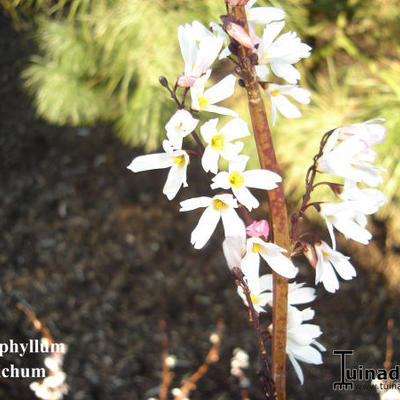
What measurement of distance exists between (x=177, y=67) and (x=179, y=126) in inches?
48.3

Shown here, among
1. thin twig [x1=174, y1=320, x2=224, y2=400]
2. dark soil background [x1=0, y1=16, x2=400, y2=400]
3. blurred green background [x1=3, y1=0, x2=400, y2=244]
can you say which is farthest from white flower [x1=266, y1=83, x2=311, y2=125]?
dark soil background [x1=0, y1=16, x2=400, y2=400]

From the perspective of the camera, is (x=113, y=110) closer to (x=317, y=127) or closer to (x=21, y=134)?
(x=21, y=134)

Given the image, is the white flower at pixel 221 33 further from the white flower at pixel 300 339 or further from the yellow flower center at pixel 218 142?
the white flower at pixel 300 339

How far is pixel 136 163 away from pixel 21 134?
6.10 feet

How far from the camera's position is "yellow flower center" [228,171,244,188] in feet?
1.15

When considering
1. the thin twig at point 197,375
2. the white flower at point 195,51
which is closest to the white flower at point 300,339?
the white flower at point 195,51

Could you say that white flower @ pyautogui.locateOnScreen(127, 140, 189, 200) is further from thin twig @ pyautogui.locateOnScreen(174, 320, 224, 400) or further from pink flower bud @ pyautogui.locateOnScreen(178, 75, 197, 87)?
thin twig @ pyautogui.locateOnScreen(174, 320, 224, 400)

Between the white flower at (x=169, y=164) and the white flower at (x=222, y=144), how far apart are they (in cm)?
2

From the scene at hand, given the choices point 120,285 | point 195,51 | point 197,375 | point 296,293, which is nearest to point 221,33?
point 195,51

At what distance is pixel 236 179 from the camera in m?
0.35

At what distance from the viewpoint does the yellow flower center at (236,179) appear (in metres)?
0.35

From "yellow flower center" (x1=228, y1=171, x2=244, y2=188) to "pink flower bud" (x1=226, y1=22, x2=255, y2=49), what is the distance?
3.8 inches

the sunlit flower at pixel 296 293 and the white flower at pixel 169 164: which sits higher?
the white flower at pixel 169 164

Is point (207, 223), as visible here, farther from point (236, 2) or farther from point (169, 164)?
point (236, 2)
